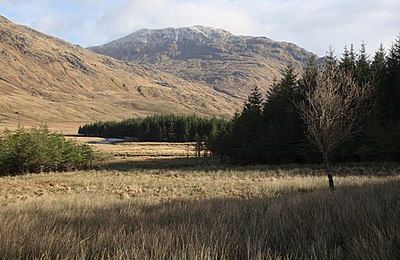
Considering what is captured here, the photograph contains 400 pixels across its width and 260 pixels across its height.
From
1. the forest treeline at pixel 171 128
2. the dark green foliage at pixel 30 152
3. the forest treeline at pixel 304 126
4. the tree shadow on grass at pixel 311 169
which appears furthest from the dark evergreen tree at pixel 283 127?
the forest treeline at pixel 171 128

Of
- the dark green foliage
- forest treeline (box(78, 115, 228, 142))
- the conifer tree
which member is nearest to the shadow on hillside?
the conifer tree

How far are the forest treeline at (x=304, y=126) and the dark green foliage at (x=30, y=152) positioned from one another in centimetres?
2529

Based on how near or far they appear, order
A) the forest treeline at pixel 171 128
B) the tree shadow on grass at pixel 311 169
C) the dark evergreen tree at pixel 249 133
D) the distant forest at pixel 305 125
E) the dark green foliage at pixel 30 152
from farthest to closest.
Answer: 1. the forest treeline at pixel 171 128
2. the dark evergreen tree at pixel 249 133
3. the dark green foliage at pixel 30 152
4. the distant forest at pixel 305 125
5. the tree shadow on grass at pixel 311 169

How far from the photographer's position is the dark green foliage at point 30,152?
2151 inches

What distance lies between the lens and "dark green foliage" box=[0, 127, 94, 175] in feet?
179

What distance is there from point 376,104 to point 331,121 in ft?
87.8

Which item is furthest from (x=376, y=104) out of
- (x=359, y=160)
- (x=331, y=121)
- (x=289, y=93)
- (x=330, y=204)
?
(x=330, y=204)

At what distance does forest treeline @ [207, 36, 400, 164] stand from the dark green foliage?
2529 cm

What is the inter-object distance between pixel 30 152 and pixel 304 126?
34.6m

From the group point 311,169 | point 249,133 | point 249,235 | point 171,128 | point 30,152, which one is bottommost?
point 311,169

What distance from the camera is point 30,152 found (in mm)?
54656

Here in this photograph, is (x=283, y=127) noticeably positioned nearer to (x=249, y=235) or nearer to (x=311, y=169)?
(x=311, y=169)

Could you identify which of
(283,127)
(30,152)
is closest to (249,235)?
(283,127)

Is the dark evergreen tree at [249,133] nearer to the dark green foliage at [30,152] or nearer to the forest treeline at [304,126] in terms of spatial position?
the forest treeline at [304,126]
